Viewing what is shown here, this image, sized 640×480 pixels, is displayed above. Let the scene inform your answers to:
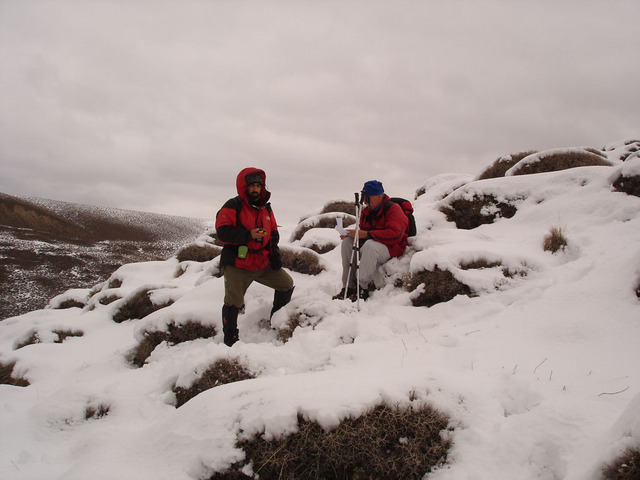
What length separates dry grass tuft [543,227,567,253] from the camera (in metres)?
7.59

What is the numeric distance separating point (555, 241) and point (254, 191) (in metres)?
7.15

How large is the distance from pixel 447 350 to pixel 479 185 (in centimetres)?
878

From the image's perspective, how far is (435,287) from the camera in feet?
23.7

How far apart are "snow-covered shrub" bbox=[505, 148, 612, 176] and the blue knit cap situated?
34.2 ft

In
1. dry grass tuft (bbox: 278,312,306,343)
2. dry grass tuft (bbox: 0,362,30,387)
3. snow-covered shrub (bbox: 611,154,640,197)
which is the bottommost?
dry grass tuft (bbox: 0,362,30,387)

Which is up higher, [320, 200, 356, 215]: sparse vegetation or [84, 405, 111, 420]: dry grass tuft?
[320, 200, 356, 215]: sparse vegetation

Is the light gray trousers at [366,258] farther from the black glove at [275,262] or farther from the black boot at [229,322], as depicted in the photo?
the black boot at [229,322]

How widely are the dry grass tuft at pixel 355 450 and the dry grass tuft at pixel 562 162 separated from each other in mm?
15412

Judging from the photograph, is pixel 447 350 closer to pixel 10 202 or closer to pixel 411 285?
pixel 411 285

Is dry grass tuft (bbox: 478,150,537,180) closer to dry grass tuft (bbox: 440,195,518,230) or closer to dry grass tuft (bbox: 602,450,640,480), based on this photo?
dry grass tuft (bbox: 440,195,518,230)

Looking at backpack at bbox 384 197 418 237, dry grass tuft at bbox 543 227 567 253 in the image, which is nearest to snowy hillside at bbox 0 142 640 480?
dry grass tuft at bbox 543 227 567 253

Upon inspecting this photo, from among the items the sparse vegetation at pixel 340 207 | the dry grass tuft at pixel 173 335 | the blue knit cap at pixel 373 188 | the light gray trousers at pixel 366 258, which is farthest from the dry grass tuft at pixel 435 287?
the sparse vegetation at pixel 340 207

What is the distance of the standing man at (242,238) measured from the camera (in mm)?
6637

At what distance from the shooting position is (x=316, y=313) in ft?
24.2
